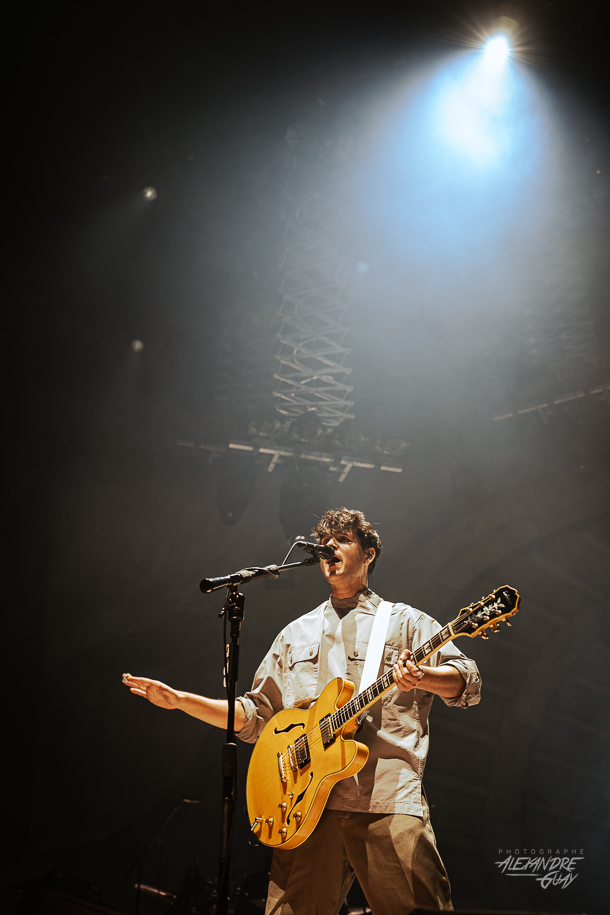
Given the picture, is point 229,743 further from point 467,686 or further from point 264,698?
point 467,686

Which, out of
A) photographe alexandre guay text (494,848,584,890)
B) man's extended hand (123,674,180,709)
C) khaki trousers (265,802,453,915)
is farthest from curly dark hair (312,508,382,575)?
photographe alexandre guay text (494,848,584,890)

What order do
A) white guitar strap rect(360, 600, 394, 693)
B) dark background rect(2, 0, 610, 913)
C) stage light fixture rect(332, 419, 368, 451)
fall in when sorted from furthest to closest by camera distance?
stage light fixture rect(332, 419, 368, 451)
dark background rect(2, 0, 610, 913)
white guitar strap rect(360, 600, 394, 693)

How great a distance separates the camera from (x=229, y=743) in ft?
6.70

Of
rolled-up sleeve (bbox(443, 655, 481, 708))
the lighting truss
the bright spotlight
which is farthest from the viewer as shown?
the lighting truss

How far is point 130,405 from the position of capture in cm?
543

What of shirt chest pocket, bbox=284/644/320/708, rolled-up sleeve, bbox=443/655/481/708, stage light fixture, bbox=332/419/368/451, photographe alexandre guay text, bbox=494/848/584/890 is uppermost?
stage light fixture, bbox=332/419/368/451

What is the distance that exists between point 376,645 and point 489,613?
1.90ft

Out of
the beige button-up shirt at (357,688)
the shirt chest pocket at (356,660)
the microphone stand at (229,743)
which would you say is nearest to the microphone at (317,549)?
the microphone stand at (229,743)

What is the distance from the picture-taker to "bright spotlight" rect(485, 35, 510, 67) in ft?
16.0

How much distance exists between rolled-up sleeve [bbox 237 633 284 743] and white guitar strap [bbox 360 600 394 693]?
474 mm

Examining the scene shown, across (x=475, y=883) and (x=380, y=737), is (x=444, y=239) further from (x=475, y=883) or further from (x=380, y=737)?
(x=475, y=883)

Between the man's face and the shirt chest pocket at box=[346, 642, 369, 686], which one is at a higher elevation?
the man's face

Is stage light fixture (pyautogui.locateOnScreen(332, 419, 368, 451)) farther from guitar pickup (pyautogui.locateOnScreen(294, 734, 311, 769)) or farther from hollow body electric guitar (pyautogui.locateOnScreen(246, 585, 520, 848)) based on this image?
guitar pickup (pyautogui.locateOnScreen(294, 734, 311, 769))

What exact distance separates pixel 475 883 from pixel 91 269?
645cm
